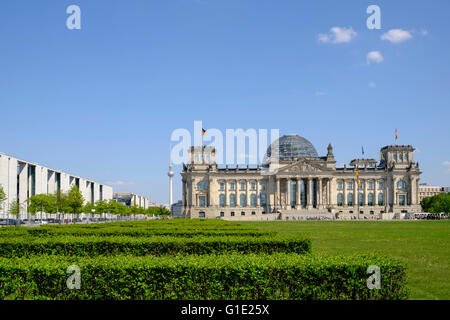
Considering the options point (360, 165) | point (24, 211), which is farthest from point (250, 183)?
point (24, 211)

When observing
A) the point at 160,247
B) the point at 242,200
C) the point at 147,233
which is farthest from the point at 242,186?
the point at 160,247

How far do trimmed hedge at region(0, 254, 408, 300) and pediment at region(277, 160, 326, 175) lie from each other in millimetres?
126448

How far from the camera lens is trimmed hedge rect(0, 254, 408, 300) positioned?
12.5 meters

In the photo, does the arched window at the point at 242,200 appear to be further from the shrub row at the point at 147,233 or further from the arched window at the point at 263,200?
the shrub row at the point at 147,233

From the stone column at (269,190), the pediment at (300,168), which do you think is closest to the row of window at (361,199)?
the pediment at (300,168)

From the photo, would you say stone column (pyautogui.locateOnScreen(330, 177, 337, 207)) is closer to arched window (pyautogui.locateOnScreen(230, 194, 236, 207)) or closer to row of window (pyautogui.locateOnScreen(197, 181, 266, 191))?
row of window (pyautogui.locateOnScreen(197, 181, 266, 191))

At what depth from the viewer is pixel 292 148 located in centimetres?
14950

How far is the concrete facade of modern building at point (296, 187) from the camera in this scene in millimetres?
140500

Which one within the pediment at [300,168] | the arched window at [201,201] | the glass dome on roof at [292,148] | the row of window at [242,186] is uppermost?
the glass dome on roof at [292,148]

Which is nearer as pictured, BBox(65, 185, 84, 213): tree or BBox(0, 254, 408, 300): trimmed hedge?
BBox(0, 254, 408, 300): trimmed hedge

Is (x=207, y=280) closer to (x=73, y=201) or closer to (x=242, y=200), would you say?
(x=73, y=201)

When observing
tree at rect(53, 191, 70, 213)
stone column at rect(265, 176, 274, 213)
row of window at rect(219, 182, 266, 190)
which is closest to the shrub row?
tree at rect(53, 191, 70, 213)

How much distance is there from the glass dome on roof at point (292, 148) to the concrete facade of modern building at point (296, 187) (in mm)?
4284
